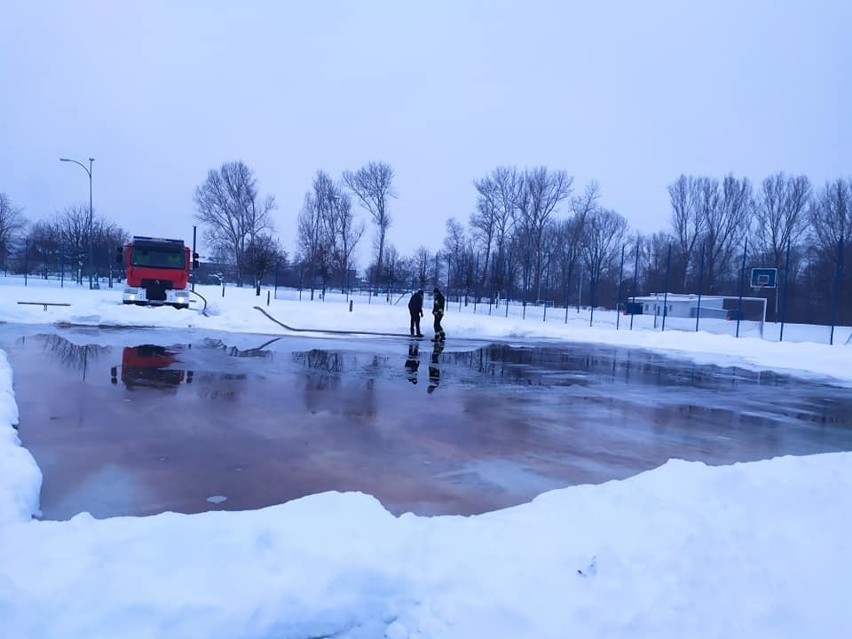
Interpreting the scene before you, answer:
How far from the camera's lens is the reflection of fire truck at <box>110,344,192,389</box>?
11.6 m

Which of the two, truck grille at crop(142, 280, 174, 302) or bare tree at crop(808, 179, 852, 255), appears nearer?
truck grille at crop(142, 280, 174, 302)

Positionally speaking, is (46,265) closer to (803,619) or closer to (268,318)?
(268,318)

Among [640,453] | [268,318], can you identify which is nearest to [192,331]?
[268,318]

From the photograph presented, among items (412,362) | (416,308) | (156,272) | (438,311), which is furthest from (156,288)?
(412,362)

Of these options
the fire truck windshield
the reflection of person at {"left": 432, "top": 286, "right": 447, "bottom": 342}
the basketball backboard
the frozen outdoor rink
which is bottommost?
the frozen outdoor rink

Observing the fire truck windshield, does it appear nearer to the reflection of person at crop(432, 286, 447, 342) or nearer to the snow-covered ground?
the reflection of person at crop(432, 286, 447, 342)

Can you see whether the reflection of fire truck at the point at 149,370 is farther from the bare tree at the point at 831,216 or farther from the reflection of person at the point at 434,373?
the bare tree at the point at 831,216

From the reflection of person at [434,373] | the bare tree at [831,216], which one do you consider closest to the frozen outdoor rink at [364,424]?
the reflection of person at [434,373]

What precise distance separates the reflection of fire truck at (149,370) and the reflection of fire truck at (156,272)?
11.3 m

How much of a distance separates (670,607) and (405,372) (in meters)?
10.9

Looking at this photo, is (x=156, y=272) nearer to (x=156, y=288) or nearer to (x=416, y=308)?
(x=156, y=288)

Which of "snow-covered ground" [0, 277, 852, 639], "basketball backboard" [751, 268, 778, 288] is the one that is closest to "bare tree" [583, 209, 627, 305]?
"basketball backboard" [751, 268, 778, 288]

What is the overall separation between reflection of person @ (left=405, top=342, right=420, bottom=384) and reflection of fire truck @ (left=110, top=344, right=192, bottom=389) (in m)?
4.52

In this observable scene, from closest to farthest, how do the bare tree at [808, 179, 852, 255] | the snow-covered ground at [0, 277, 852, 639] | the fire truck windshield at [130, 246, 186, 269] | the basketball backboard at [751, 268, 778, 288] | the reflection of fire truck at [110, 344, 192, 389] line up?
the snow-covered ground at [0, 277, 852, 639] → the reflection of fire truck at [110, 344, 192, 389] → the fire truck windshield at [130, 246, 186, 269] → the basketball backboard at [751, 268, 778, 288] → the bare tree at [808, 179, 852, 255]
